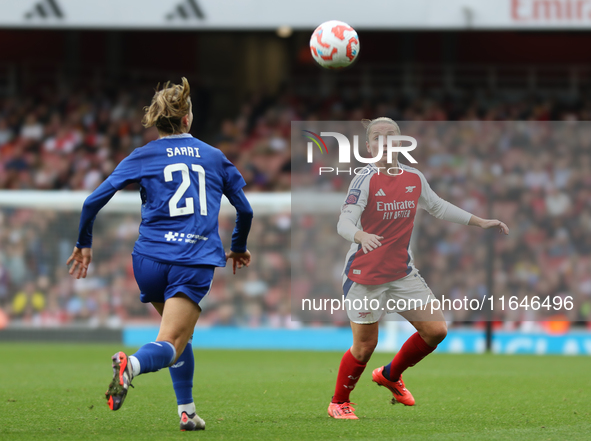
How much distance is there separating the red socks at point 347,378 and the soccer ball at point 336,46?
2.83 m

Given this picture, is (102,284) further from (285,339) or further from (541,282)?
(541,282)

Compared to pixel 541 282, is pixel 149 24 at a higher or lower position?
higher

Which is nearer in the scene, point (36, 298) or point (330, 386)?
point (330, 386)

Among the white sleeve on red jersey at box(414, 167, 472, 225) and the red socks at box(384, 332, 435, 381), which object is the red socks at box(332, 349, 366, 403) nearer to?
the red socks at box(384, 332, 435, 381)

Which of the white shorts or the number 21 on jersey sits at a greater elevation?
the number 21 on jersey

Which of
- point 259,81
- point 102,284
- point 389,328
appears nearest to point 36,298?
point 102,284

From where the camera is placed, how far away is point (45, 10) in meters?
15.8

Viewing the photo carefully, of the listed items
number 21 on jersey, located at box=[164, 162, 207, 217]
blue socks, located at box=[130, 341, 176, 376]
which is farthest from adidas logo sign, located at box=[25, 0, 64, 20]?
blue socks, located at box=[130, 341, 176, 376]

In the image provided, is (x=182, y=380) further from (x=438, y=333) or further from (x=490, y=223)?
(x=490, y=223)

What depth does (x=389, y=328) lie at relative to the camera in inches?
489

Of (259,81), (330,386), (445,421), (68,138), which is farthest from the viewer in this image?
(259,81)

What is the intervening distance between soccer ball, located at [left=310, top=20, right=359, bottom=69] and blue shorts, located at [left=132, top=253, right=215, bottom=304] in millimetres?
3293

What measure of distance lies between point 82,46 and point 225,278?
9886mm

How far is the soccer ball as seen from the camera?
7469mm
